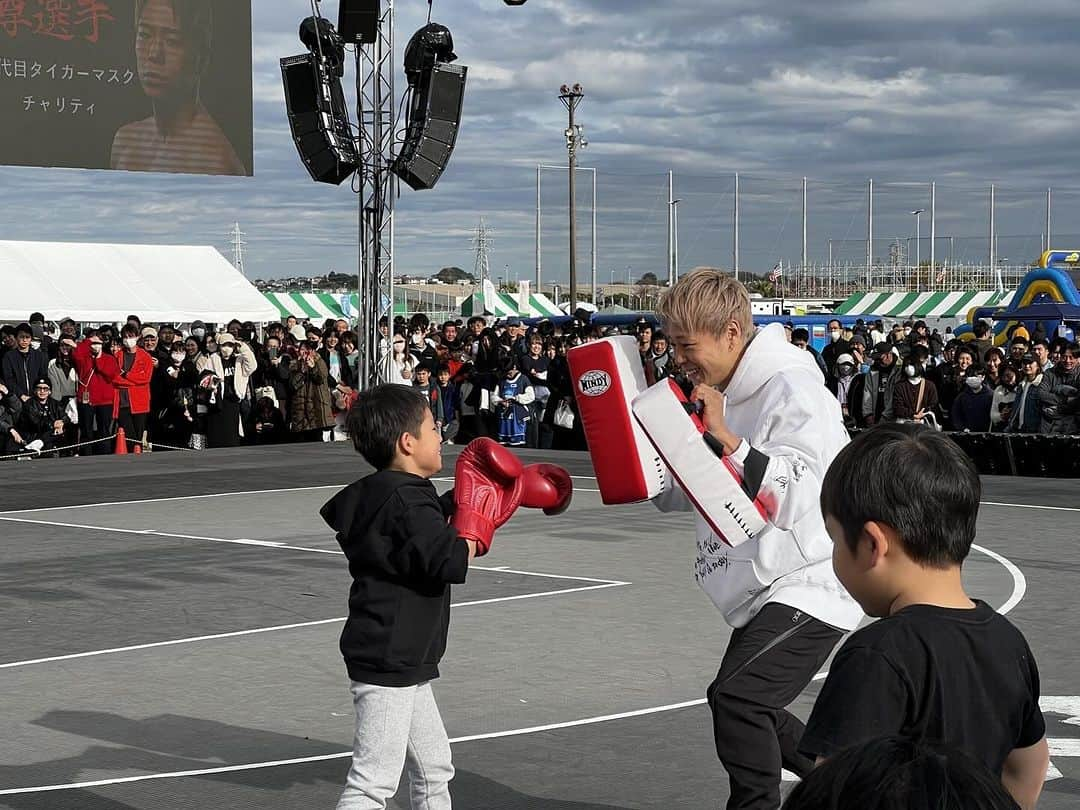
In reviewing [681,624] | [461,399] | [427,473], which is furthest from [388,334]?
[427,473]

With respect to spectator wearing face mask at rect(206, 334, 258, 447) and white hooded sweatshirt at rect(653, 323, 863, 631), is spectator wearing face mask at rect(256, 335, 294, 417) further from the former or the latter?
white hooded sweatshirt at rect(653, 323, 863, 631)

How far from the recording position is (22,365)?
63.2 feet

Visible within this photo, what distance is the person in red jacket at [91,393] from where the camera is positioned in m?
20.0

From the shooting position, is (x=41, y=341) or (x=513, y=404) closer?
(x=513, y=404)

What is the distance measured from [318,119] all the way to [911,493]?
1761cm

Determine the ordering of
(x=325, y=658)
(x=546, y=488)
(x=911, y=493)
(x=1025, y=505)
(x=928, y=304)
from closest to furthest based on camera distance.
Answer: (x=911, y=493) → (x=546, y=488) → (x=325, y=658) → (x=1025, y=505) → (x=928, y=304)

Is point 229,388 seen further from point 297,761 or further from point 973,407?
point 297,761

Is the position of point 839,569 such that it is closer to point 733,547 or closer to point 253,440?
point 733,547

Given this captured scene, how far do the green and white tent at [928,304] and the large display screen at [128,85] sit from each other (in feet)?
80.3

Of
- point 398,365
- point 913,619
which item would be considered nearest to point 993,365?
point 398,365

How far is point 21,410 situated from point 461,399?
19.6ft

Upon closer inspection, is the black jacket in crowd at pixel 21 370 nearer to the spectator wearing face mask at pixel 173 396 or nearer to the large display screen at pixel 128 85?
the spectator wearing face mask at pixel 173 396

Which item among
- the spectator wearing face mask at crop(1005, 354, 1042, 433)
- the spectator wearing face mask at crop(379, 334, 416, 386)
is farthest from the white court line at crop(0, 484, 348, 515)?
the spectator wearing face mask at crop(1005, 354, 1042, 433)

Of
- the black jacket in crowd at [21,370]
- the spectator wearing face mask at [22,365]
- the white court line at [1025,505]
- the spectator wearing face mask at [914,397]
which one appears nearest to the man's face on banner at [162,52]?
the spectator wearing face mask at [22,365]
